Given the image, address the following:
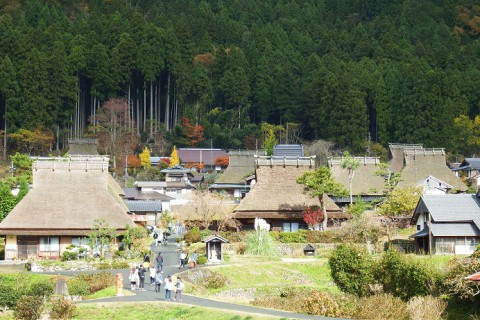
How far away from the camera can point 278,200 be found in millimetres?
48500

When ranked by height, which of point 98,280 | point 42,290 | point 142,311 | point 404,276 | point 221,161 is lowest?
point 142,311

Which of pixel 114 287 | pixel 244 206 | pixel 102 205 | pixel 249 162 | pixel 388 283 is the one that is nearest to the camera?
pixel 388 283

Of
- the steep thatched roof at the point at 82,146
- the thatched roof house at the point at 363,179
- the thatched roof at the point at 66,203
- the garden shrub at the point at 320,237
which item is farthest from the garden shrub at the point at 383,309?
the steep thatched roof at the point at 82,146

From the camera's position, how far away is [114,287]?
1264 inches

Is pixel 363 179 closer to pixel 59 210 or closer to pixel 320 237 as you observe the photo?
pixel 320 237

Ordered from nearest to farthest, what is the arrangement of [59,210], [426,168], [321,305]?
[321,305] < [59,210] < [426,168]

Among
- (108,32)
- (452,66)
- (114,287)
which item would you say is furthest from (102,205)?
(452,66)

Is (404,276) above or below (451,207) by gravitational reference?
below

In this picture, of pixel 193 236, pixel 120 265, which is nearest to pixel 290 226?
pixel 193 236

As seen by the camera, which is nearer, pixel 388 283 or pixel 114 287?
pixel 388 283

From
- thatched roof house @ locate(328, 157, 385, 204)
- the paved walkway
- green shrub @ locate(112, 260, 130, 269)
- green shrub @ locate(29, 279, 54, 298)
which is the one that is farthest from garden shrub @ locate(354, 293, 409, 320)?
thatched roof house @ locate(328, 157, 385, 204)

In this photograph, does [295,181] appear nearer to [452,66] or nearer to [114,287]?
[114,287]

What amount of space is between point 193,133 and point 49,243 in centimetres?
3388

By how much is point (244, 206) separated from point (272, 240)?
250 inches
